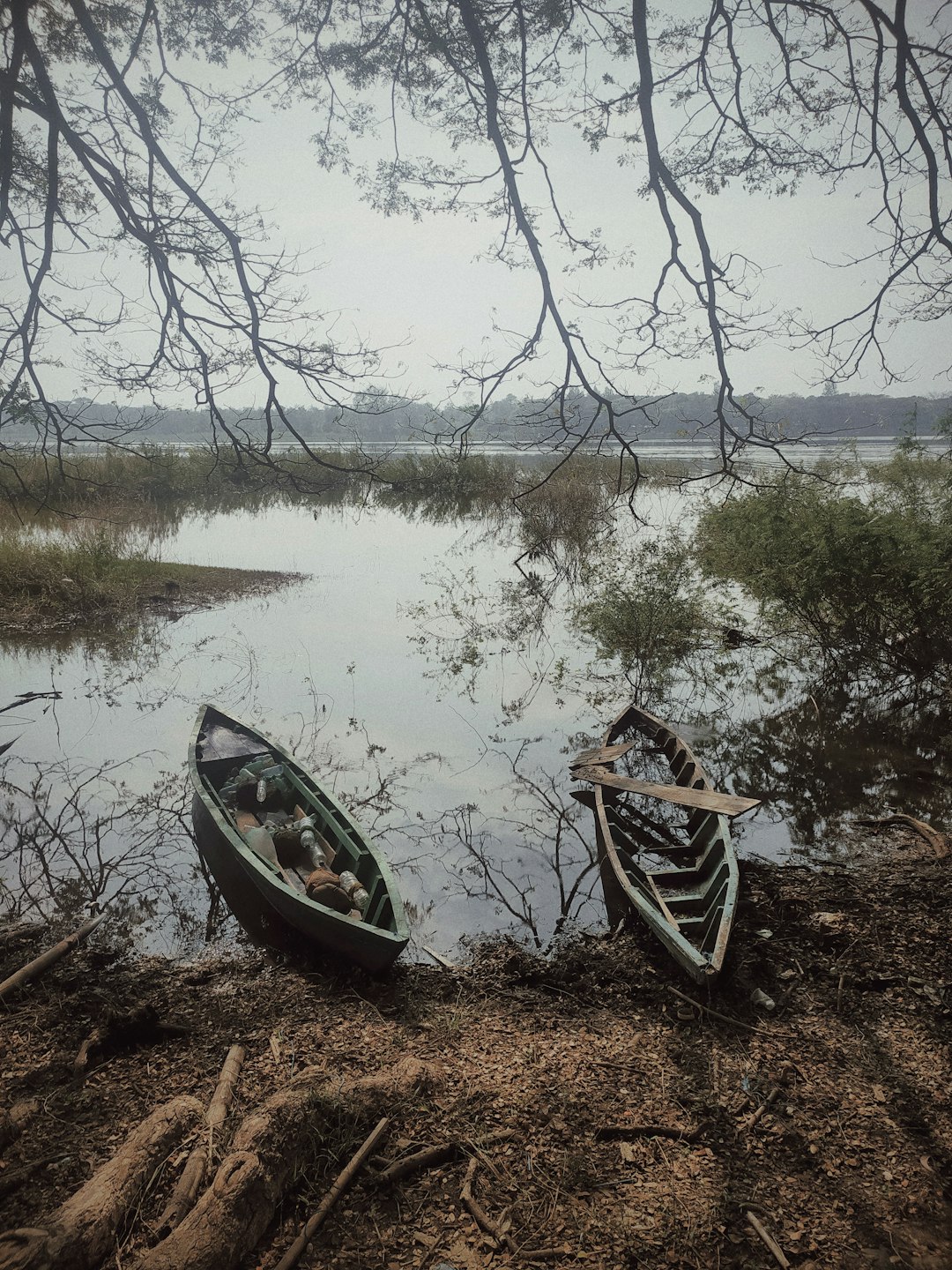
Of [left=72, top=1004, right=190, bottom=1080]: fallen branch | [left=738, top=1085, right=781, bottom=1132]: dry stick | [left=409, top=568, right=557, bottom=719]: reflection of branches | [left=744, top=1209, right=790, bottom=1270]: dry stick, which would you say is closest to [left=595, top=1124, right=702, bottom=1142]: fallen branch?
[left=738, top=1085, right=781, bottom=1132]: dry stick

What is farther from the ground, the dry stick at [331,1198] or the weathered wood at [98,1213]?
the weathered wood at [98,1213]

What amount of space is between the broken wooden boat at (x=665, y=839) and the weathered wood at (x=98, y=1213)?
2819 millimetres

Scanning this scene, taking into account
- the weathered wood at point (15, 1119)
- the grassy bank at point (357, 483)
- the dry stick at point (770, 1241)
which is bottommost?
the dry stick at point (770, 1241)

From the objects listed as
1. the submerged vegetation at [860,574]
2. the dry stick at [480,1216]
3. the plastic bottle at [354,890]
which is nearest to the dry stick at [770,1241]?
the dry stick at [480,1216]

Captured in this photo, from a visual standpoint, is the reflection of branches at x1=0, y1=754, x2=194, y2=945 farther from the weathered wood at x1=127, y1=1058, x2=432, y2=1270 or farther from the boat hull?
the boat hull

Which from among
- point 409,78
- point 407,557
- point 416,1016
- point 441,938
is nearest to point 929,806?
point 441,938

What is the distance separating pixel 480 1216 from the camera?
9.12 ft

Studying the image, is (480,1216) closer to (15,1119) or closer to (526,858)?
(15,1119)

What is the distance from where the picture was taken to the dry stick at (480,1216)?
2695mm

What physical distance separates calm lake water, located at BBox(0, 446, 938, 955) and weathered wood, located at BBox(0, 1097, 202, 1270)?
1994 millimetres

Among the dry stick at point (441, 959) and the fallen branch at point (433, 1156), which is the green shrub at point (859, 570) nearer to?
the dry stick at point (441, 959)

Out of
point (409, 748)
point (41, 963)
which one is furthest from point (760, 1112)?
point (409, 748)

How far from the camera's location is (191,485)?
77.7ft

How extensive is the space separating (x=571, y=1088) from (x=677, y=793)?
3.31 metres
